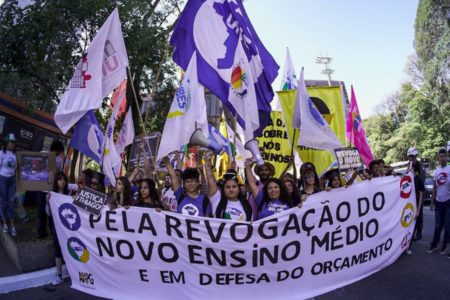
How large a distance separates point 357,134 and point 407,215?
9.93 feet

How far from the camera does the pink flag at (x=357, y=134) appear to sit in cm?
805

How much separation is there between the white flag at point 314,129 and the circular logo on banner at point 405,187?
0.95 m

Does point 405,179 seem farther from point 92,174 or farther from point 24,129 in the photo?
point 24,129

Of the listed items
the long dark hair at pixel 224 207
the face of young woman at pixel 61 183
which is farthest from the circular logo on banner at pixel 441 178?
the face of young woman at pixel 61 183

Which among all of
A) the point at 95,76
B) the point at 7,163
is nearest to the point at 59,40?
the point at 7,163

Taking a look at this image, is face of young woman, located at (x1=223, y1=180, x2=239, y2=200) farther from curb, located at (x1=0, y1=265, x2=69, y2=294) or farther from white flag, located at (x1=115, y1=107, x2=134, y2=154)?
white flag, located at (x1=115, y1=107, x2=134, y2=154)

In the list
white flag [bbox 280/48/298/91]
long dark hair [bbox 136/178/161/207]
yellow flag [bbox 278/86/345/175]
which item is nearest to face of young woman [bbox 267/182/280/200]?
long dark hair [bbox 136/178/161/207]

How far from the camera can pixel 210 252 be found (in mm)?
4250

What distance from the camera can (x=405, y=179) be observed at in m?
5.44

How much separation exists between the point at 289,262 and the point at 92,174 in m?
3.12

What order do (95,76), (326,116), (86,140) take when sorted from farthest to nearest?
(326,116)
(86,140)
(95,76)

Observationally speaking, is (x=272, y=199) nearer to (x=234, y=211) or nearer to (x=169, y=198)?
(x=234, y=211)

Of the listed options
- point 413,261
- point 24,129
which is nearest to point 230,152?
point 413,261

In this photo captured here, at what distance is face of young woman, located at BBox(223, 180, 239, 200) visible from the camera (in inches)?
178
